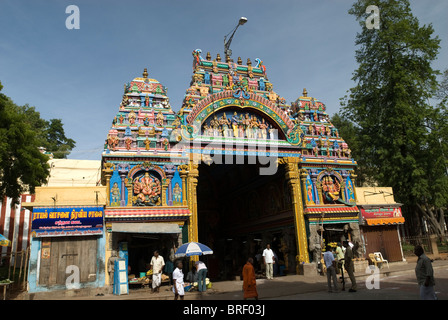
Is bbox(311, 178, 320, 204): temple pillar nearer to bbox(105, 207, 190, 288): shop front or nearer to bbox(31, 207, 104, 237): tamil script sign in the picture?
bbox(105, 207, 190, 288): shop front

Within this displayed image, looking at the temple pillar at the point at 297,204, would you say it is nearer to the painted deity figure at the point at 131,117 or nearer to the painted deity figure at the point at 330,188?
the painted deity figure at the point at 330,188

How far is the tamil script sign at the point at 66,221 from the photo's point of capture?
15.2 metres

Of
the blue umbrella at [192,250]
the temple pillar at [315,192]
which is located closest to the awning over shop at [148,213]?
the blue umbrella at [192,250]

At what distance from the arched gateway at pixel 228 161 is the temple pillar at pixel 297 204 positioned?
0.18 feet

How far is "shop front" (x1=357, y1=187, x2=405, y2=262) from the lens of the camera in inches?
822

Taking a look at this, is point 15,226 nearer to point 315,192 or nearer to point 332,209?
point 315,192

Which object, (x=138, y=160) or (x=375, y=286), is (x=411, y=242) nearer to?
(x=375, y=286)

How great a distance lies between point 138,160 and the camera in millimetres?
17469

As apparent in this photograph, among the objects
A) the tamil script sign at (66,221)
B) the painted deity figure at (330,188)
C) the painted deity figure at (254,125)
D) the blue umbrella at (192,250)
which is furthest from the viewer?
the painted deity figure at (330,188)

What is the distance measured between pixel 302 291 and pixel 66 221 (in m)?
10.3

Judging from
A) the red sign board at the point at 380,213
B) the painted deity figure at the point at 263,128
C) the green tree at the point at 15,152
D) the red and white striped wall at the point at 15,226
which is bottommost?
the red sign board at the point at 380,213
